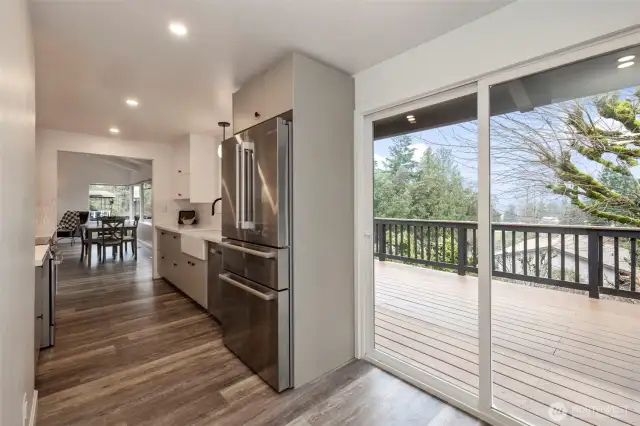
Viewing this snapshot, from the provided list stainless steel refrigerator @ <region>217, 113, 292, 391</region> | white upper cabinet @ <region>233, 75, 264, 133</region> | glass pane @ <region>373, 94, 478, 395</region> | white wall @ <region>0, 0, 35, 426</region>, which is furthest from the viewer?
white upper cabinet @ <region>233, 75, 264, 133</region>

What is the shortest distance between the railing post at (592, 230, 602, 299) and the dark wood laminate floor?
100 cm

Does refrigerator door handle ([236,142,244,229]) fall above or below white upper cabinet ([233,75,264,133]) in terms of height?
below

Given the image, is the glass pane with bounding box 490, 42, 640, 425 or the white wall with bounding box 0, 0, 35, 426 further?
the glass pane with bounding box 490, 42, 640, 425

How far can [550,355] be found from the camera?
1854 millimetres

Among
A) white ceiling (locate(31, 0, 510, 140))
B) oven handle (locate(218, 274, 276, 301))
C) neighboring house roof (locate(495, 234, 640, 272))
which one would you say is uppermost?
white ceiling (locate(31, 0, 510, 140))

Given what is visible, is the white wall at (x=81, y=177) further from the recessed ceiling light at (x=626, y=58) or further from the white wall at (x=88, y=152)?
the recessed ceiling light at (x=626, y=58)

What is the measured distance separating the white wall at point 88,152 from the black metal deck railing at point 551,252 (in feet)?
13.6

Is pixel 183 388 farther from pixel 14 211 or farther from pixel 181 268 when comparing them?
pixel 181 268

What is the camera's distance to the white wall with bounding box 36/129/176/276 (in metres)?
4.11

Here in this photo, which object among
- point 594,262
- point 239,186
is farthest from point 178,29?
point 594,262

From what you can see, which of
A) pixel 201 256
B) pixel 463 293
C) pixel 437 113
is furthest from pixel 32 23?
pixel 463 293

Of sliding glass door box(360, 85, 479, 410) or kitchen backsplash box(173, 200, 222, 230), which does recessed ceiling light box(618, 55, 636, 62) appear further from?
kitchen backsplash box(173, 200, 222, 230)

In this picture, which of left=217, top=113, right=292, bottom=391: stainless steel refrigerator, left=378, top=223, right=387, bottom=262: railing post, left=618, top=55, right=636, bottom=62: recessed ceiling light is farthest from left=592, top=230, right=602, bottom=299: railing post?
left=217, top=113, right=292, bottom=391: stainless steel refrigerator

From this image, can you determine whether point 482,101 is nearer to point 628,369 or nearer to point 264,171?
point 264,171
